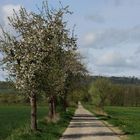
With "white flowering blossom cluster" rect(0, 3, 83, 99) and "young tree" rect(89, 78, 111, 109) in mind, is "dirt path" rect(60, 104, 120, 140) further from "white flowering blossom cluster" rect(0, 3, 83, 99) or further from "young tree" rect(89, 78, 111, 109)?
"young tree" rect(89, 78, 111, 109)

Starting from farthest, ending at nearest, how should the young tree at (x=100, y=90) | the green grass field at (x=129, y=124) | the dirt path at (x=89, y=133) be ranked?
1. the young tree at (x=100, y=90)
2. the green grass field at (x=129, y=124)
3. the dirt path at (x=89, y=133)

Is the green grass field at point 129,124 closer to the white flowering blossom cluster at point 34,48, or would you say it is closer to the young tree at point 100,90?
the white flowering blossom cluster at point 34,48

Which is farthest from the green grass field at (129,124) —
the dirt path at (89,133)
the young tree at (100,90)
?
the young tree at (100,90)

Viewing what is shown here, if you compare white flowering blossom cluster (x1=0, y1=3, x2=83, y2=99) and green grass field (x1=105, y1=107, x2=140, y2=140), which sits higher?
white flowering blossom cluster (x1=0, y1=3, x2=83, y2=99)

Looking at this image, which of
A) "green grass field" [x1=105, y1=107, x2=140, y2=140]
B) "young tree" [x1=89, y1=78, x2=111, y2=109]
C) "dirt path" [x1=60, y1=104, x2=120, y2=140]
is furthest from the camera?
"young tree" [x1=89, y1=78, x2=111, y2=109]

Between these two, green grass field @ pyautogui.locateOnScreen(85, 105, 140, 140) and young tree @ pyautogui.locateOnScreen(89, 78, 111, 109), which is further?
young tree @ pyautogui.locateOnScreen(89, 78, 111, 109)

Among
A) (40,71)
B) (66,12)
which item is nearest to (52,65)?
(40,71)

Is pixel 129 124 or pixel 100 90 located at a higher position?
pixel 100 90

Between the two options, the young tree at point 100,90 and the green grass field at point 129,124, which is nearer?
the green grass field at point 129,124

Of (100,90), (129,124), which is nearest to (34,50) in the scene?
(129,124)

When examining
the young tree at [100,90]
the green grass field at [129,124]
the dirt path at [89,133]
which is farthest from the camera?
the young tree at [100,90]

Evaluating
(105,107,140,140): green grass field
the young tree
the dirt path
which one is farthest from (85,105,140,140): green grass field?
the young tree

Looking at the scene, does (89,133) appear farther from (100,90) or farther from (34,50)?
Result: (100,90)

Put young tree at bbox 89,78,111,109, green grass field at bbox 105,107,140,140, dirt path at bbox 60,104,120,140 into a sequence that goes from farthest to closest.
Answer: young tree at bbox 89,78,111,109 < green grass field at bbox 105,107,140,140 < dirt path at bbox 60,104,120,140
